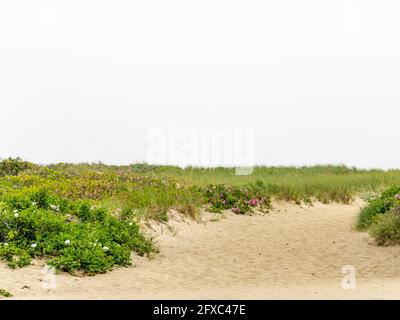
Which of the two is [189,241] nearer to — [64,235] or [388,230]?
[64,235]

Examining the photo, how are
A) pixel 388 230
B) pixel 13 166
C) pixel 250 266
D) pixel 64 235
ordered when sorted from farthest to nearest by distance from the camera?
pixel 13 166
pixel 388 230
pixel 250 266
pixel 64 235

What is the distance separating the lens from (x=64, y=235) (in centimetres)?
1298

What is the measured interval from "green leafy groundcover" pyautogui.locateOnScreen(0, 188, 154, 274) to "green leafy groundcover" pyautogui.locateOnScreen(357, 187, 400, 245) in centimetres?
598

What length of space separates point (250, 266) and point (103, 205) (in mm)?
4637

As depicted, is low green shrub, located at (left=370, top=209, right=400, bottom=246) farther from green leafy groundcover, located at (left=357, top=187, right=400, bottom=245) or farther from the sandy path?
the sandy path

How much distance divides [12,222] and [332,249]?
323 inches

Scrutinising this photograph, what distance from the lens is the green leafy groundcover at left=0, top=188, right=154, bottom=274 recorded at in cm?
1239

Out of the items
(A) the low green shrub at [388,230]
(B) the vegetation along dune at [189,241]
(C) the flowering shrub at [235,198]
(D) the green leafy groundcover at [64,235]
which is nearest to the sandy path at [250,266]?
(B) the vegetation along dune at [189,241]

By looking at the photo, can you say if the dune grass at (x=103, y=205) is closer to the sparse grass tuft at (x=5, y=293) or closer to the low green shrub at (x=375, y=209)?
the low green shrub at (x=375, y=209)

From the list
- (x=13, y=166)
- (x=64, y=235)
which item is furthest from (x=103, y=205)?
(x=13, y=166)

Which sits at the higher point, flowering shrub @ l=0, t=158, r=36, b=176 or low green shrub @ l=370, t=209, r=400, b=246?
flowering shrub @ l=0, t=158, r=36, b=176

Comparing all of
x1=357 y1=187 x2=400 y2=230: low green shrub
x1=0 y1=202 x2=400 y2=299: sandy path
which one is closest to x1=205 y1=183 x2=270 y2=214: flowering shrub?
x1=0 y1=202 x2=400 y2=299: sandy path

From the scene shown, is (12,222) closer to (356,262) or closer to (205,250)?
(205,250)
